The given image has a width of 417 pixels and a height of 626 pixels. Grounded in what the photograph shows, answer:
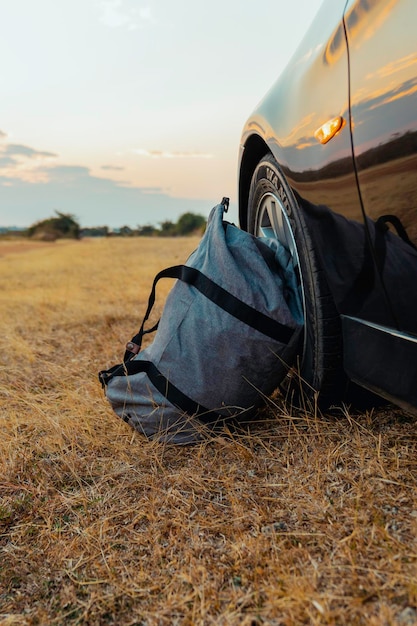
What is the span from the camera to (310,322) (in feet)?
5.87

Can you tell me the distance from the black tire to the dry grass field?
0.11 meters

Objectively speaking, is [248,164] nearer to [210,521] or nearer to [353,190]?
[353,190]

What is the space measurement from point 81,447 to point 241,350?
76 cm

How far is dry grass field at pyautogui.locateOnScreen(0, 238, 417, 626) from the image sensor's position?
1219 millimetres

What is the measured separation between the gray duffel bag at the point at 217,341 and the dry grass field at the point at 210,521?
0.36ft

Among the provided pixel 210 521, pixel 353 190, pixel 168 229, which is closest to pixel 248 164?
pixel 353 190

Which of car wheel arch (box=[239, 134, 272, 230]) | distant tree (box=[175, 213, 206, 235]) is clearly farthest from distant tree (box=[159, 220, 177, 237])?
car wheel arch (box=[239, 134, 272, 230])

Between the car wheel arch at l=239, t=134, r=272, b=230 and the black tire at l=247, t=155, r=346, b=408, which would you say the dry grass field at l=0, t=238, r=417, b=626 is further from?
the car wheel arch at l=239, t=134, r=272, b=230

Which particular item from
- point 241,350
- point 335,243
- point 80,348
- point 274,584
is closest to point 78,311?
point 80,348

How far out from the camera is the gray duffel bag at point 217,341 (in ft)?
6.07

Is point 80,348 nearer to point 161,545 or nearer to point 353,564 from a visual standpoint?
point 161,545

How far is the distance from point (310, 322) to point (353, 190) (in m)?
0.48

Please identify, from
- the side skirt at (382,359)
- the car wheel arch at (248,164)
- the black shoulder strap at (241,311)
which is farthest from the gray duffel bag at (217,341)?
the car wheel arch at (248,164)

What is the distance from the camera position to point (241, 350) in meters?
1.85
